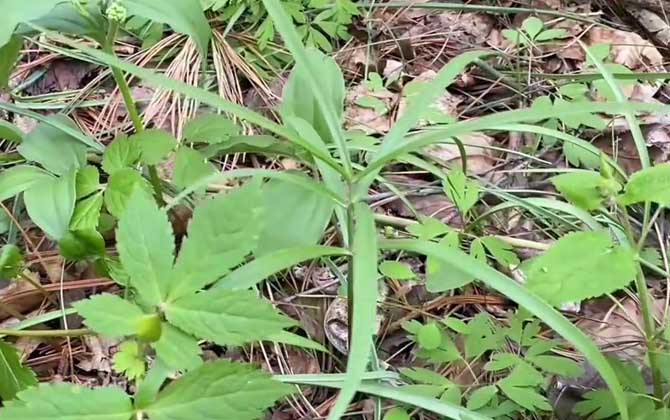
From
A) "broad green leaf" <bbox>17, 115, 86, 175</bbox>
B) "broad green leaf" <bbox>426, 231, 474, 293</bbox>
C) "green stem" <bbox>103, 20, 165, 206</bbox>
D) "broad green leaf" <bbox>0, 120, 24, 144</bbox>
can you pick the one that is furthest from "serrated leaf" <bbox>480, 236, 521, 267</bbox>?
"broad green leaf" <bbox>0, 120, 24, 144</bbox>

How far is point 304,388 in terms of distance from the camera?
1.15 metres

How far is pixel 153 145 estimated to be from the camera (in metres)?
1.17

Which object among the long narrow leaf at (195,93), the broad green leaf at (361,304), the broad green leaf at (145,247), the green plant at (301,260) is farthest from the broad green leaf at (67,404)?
the long narrow leaf at (195,93)

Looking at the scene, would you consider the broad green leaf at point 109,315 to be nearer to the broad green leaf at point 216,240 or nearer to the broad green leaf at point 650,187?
the broad green leaf at point 216,240

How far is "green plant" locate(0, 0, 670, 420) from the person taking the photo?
2.63 feet

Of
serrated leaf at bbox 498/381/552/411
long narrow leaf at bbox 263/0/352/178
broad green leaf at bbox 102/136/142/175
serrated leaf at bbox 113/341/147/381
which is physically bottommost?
serrated leaf at bbox 498/381/552/411

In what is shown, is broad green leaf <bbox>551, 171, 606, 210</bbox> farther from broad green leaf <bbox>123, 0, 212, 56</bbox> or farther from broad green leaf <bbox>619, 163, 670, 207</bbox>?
broad green leaf <bbox>123, 0, 212, 56</bbox>

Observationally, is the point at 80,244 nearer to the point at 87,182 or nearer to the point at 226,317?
the point at 87,182

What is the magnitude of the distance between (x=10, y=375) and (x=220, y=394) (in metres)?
0.38

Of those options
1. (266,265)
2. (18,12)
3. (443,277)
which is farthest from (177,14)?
(443,277)

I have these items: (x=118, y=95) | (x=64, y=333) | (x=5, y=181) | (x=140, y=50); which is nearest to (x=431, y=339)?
(x=64, y=333)

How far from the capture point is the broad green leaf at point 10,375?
1.01m

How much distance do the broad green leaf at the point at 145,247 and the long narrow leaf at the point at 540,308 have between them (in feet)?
1.06

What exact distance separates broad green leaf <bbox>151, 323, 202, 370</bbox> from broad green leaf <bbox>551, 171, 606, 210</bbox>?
50 cm
